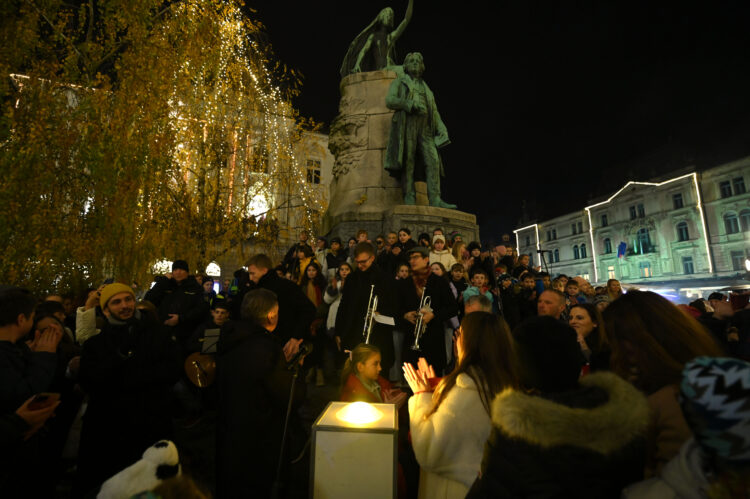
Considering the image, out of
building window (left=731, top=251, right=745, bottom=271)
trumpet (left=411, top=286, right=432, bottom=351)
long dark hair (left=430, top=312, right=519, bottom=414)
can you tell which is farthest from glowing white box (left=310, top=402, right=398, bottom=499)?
building window (left=731, top=251, right=745, bottom=271)

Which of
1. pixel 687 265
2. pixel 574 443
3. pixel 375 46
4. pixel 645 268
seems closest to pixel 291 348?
pixel 574 443

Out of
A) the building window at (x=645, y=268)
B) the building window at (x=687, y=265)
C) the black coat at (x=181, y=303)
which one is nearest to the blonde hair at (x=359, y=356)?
the black coat at (x=181, y=303)

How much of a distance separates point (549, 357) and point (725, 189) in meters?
46.6

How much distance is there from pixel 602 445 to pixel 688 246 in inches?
1850

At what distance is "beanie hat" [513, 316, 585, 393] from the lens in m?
1.43

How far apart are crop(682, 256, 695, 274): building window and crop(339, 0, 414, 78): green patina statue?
130 ft

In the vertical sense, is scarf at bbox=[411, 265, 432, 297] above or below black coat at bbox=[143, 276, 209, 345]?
above

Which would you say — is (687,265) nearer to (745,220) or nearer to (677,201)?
(745,220)

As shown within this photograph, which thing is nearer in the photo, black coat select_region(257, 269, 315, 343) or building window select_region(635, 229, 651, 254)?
black coat select_region(257, 269, 315, 343)

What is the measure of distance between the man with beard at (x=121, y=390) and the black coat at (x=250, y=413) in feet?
1.60

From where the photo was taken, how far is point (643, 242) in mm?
41281

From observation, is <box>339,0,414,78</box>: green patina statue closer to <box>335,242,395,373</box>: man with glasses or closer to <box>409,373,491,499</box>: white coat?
<box>335,242,395,373</box>: man with glasses

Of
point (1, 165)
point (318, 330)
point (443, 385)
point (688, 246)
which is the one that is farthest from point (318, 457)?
point (688, 246)

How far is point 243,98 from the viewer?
38.5ft
